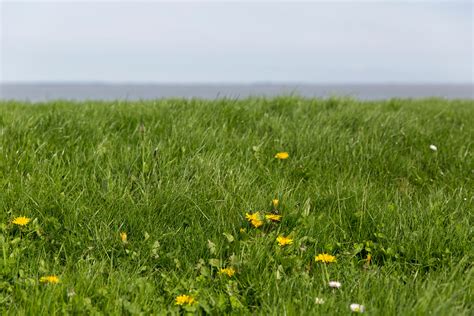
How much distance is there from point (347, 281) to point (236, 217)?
2.62ft

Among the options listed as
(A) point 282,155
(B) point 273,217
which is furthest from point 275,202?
(A) point 282,155

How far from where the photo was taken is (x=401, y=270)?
274cm

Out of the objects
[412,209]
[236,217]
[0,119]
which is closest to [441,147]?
[412,209]

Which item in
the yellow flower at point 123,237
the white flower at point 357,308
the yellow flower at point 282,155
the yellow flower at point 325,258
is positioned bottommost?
the white flower at point 357,308

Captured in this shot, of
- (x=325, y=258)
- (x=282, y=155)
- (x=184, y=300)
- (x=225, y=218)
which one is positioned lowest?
(x=184, y=300)

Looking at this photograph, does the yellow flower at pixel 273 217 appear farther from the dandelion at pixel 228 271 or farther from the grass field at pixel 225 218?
the dandelion at pixel 228 271

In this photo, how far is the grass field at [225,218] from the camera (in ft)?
7.95

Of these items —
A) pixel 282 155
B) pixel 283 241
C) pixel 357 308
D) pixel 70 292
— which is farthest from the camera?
pixel 282 155

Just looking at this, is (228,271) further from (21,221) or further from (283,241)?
(21,221)

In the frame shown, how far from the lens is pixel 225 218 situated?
10.0 feet

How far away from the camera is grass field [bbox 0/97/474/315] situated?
7.95 ft


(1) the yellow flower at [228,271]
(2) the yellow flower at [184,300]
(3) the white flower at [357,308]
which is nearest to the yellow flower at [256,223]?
(1) the yellow flower at [228,271]

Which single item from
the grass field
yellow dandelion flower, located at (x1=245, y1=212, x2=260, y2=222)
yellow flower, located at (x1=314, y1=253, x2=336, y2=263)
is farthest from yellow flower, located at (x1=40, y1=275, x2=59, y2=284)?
yellow flower, located at (x1=314, y1=253, x2=336, y2=263)

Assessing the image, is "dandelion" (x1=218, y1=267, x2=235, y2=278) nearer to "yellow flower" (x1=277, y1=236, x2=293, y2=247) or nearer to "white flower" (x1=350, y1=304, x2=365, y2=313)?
"yellow flower" (x1=277, y1=236, x2=293, y2=247)
